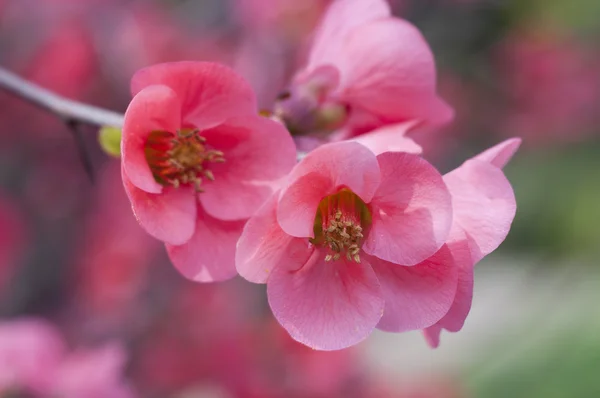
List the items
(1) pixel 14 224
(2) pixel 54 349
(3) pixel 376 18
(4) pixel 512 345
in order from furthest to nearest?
(4) pixel 512 345, (1) pixel 14 224, (2) pixel 54 349, (3) pixel 376 18

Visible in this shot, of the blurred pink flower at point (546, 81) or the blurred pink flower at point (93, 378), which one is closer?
the blurred pink flower at point (93, 378)

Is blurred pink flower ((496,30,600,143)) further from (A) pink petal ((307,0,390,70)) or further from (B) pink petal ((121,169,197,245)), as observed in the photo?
(B) pink petal ((121,169,197,245))

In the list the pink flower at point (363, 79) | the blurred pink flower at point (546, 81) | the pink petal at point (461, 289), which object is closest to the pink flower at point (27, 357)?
the pink flower at point (363, 79)

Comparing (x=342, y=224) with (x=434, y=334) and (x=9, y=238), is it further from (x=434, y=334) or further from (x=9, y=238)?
(x=9, y=238)

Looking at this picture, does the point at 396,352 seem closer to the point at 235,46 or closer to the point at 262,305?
the point at 262,305

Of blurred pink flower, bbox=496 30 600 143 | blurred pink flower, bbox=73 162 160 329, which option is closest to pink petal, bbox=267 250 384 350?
blurred pink flower, bbox=73 162 160 329

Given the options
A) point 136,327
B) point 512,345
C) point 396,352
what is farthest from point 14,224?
point 396,352

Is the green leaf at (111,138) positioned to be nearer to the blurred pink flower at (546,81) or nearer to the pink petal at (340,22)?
the pink petal at (340,22)
